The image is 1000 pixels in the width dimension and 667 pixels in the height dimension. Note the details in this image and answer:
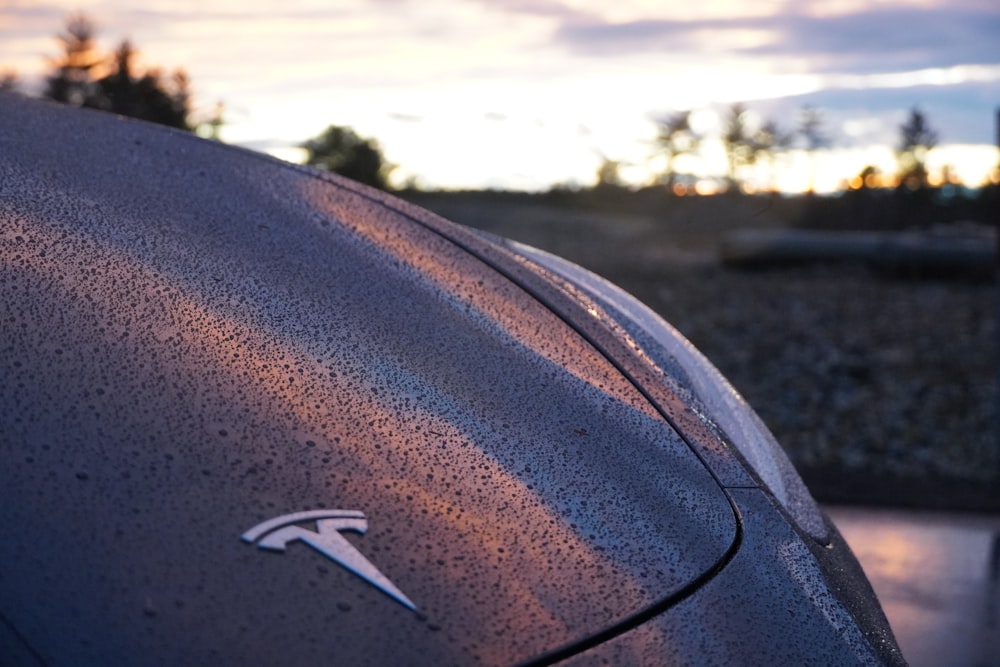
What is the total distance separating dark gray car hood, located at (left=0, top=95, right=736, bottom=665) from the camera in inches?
46.7

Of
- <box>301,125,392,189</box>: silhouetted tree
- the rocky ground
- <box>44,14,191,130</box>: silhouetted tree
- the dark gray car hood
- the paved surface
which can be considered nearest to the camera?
the dark gray car hood

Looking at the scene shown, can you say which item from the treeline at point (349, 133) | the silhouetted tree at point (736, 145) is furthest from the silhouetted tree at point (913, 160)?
the silhouetted tree at point (736, 145)

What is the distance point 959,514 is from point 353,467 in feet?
15.2

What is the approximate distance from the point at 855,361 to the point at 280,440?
9.11m

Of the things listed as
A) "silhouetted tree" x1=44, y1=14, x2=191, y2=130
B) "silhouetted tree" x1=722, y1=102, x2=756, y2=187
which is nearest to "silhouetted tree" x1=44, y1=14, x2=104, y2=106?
"silhouetted tree" x1=44, y1=14, x2=191, y2=130

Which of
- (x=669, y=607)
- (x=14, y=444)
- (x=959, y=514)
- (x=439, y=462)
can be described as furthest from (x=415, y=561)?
(x=959, y=514)

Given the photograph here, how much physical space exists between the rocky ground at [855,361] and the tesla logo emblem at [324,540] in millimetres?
3945

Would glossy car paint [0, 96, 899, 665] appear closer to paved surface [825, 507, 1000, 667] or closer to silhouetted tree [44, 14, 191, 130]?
paved surface [825, 507, 1000, 667]

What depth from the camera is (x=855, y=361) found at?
32.5 ft

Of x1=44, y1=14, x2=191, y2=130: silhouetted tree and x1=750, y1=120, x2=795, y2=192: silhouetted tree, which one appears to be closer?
x1=750, y1=120, x2=795, y2=192: silhouetted tree

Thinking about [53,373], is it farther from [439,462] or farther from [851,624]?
[851,624]

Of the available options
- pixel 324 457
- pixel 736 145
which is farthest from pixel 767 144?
pixel 324 457

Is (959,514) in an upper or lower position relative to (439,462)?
lower

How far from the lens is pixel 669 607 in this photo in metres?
1.44
